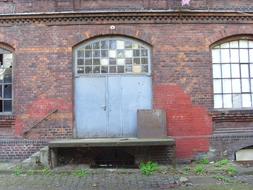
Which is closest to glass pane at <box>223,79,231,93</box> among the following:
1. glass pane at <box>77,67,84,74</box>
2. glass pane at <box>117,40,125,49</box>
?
glass pane at <box>117,40,125,49</box>

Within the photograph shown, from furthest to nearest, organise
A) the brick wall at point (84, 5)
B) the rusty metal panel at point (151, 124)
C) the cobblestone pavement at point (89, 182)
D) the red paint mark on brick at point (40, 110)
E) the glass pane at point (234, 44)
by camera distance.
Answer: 1. the glass pane at point (234, 44)
2. the brick wall at point (84, 5)
3. the red paint mark on brick at point (40, 110)
4. the rusty metal panel at point (151, 124)
5. the cobblestone pavement at point (89, 182)

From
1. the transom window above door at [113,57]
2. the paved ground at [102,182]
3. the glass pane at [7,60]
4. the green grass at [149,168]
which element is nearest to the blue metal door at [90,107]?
the transom window above door at [113,57]

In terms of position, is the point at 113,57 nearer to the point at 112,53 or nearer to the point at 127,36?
the point at 112,53

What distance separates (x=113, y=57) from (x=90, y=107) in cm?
178

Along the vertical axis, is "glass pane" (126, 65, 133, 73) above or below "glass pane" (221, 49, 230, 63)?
below

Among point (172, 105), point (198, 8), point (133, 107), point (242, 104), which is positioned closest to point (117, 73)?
point (133, 107)

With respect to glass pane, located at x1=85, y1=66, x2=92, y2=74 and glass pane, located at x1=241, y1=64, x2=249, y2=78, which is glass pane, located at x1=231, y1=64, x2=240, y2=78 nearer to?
glass pane, located at x1=241, y1=64, x2=249, y2=78

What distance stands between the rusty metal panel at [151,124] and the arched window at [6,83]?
4236mm

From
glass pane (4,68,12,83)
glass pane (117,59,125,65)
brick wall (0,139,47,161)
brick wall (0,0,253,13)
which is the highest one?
brick wall (0,0,253,13)

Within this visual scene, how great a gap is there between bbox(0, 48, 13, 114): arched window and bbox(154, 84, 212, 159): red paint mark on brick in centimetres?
471

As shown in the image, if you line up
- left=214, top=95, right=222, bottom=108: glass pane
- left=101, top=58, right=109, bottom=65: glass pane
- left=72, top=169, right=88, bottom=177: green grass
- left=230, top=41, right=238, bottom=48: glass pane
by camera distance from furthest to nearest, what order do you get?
left=230, top=41, right=238, bottom=48: glass pane
left=214, top=95, right=222, bottom=108: glass pane
left=101, top=58, right=109, bottom=65: glass pane
left=72, top=169, right=88, bottom=177: green grass

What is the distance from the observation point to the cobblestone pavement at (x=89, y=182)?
394 inches

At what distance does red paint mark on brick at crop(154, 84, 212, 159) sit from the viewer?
42.4 feet

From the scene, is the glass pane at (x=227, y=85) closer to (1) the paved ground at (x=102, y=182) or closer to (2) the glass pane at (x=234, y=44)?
(2) the glass pane at (x=234, y=44)
